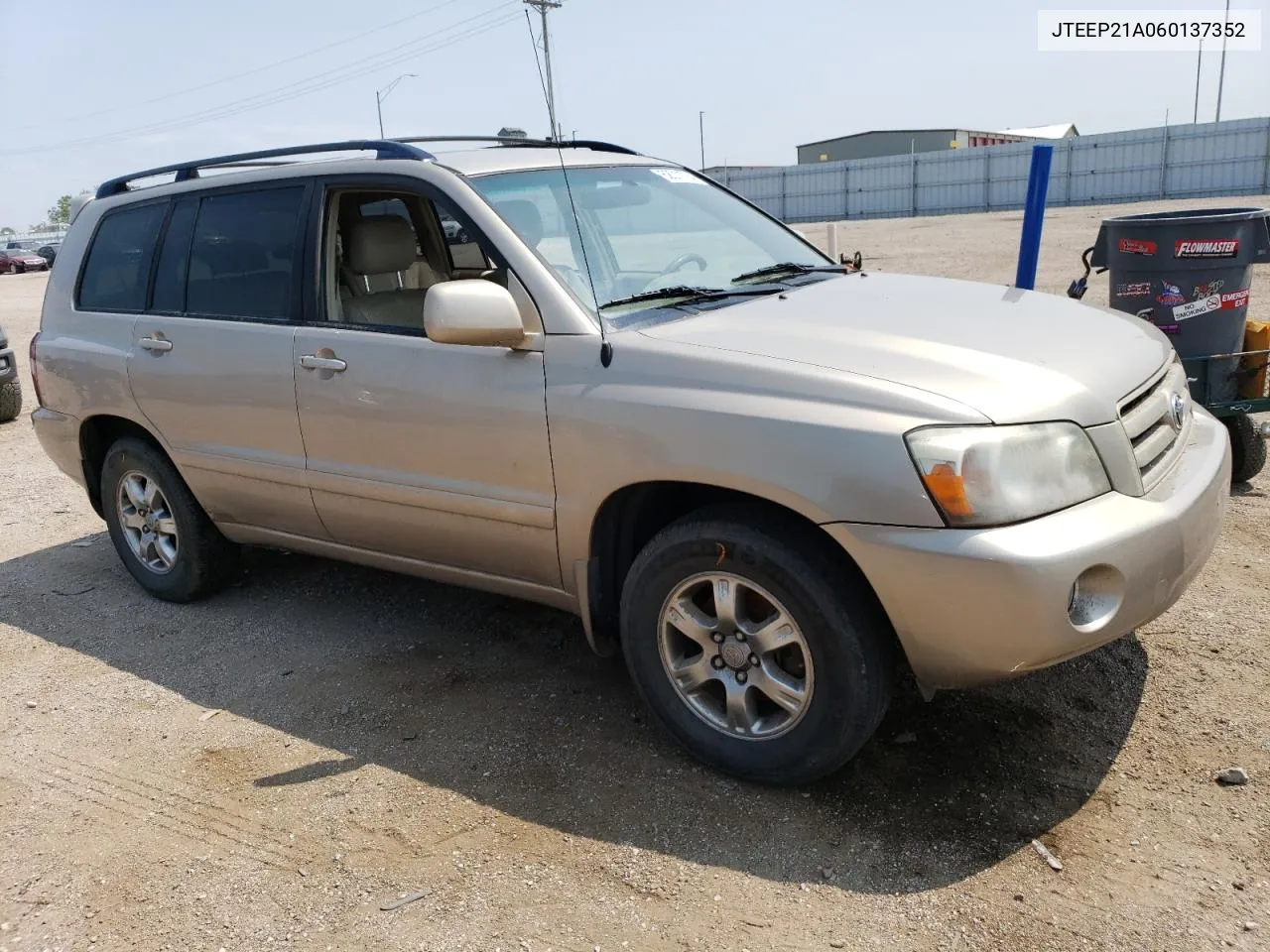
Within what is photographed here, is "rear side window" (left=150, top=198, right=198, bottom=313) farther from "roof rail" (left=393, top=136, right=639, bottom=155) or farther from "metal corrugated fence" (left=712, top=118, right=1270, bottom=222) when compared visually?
"metal corrugated fence" (left=712, top=118, right=1270, bottom=222)

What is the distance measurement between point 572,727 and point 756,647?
889 millimetres

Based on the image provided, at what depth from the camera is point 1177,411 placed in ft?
11.0

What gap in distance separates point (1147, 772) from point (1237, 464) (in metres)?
2.98

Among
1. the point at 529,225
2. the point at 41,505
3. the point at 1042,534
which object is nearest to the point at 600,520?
the point at 529,225

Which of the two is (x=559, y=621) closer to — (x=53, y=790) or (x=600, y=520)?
(x=600, y=520)

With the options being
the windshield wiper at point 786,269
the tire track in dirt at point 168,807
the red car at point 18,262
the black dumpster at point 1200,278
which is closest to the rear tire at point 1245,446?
the black dumpster at point 1200,278

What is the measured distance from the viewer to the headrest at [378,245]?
13.9ft

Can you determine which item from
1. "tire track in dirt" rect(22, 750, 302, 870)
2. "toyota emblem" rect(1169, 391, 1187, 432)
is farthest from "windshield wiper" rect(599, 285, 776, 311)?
"tire track in dirt" rect(22, 750, 302, 870)

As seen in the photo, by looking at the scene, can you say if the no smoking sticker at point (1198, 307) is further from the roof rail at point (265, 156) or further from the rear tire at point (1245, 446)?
the roof rail at point (265, 156)

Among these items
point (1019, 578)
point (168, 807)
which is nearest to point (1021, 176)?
point (1019, 578)

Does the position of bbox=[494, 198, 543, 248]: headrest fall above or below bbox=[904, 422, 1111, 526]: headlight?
above

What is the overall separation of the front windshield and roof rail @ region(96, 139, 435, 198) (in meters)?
0.44

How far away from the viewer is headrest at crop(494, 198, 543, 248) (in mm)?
3547

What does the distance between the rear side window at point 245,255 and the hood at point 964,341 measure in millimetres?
1702
